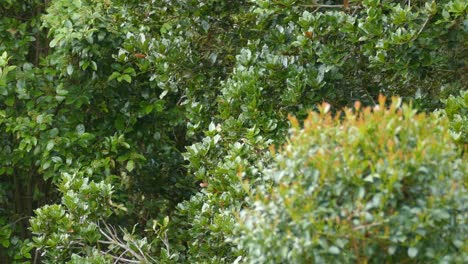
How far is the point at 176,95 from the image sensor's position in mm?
6770

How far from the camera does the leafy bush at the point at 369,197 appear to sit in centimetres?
308

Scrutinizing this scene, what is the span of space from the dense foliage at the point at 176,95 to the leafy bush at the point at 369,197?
27 centimetres

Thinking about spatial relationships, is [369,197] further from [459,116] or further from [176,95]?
[176,95]

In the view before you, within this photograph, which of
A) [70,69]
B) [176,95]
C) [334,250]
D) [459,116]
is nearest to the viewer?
[334,250]

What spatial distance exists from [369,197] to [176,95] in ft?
12.4

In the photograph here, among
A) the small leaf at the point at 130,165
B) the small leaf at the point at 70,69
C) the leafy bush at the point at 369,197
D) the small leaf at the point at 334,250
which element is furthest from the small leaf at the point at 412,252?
the small leaf at the point at 70,69

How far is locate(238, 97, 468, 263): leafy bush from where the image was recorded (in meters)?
3.08

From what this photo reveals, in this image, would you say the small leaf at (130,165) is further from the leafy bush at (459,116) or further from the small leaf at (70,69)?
A: the leafy bush at (459,116)

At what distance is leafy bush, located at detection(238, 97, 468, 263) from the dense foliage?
10.8 inches

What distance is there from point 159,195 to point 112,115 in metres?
1.04

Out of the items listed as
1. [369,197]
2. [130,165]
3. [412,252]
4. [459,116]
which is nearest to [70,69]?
[130,165]

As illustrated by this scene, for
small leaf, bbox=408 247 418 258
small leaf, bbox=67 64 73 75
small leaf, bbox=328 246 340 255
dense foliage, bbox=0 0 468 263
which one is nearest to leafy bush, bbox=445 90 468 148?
dense foliage, bbox=0 0 468 263

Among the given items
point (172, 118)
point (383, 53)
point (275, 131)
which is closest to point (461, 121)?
point (383, 53)

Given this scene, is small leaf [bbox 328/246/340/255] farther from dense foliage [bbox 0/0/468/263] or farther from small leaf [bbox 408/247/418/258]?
dense foliage [bbox 0/0/468/263]
